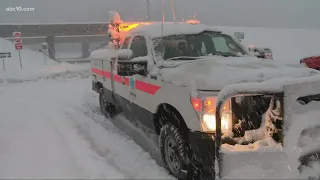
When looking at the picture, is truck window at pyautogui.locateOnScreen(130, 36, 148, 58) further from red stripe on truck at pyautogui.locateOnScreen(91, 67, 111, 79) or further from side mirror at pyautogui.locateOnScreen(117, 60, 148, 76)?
red stripe on truck at pyautogui.locateOnScreen(91, 67, 111, 79)

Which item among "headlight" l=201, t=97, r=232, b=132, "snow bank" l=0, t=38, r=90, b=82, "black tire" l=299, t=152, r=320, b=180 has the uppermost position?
"headlight" l=201, t=97, r=232, b=132

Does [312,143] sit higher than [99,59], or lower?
lower

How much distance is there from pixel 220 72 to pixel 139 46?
2.26m

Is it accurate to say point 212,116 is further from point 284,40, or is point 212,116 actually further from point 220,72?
point 284,40

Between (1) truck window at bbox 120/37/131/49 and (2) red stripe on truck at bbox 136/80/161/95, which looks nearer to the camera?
(2) red stripe on truck at bbox 136/80/161/95

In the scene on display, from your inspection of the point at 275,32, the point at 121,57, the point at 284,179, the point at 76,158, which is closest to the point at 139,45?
the point at 121,57

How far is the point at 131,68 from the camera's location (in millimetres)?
4500

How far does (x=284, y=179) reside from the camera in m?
3.02

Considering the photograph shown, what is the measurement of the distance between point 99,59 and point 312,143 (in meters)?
5.06

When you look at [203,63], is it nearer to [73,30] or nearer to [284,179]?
[284,179]

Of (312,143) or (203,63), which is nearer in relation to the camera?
(312,143)

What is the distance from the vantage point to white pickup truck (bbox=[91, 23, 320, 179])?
134 inches

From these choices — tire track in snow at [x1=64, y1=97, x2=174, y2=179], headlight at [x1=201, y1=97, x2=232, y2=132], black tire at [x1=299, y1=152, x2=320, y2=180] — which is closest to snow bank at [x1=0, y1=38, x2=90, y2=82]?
tire track in snow at [x1=64, y1=97, x2=174, y2=179]

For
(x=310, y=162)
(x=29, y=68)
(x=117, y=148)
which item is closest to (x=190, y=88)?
(x=310, y=162)
